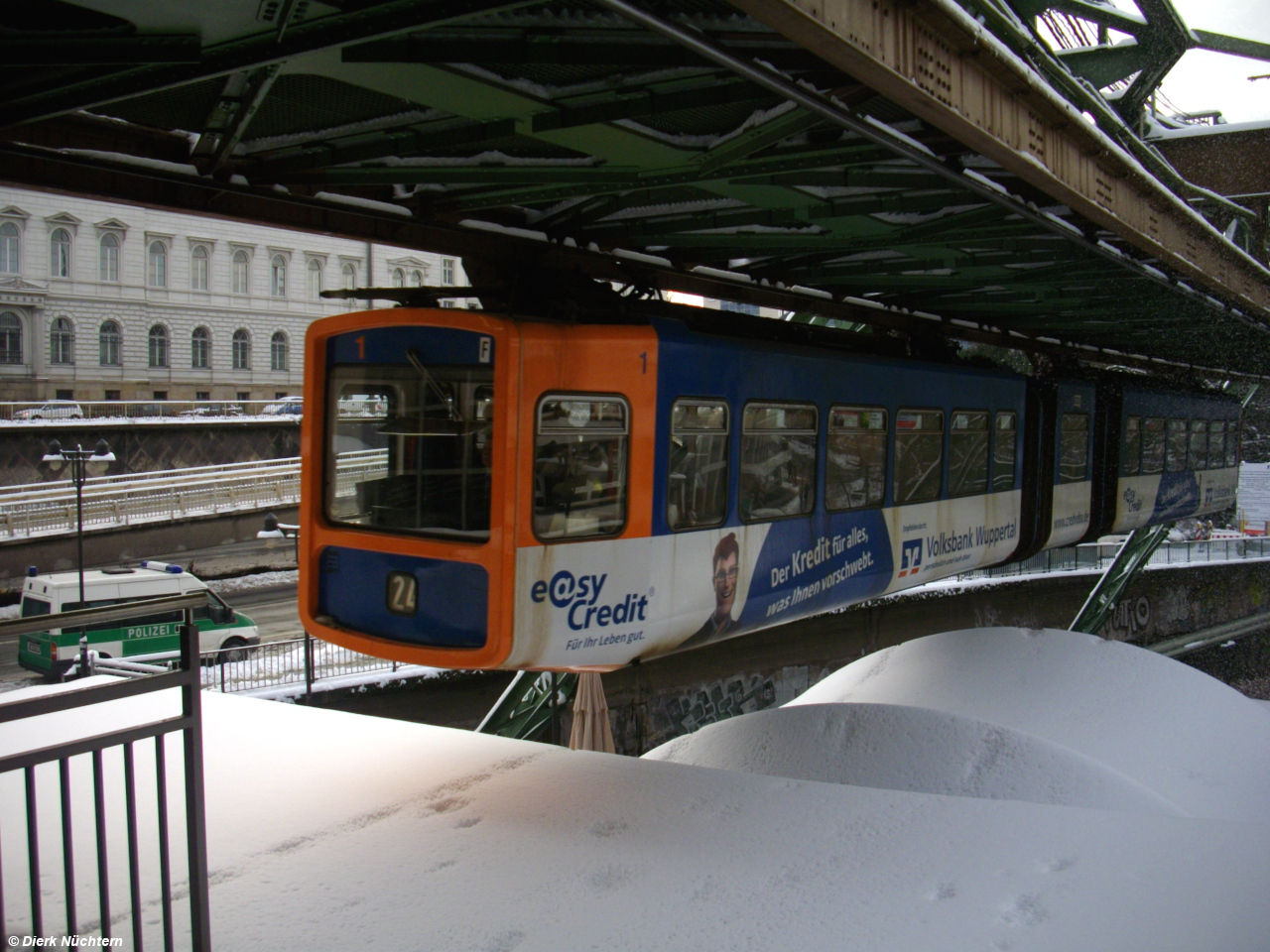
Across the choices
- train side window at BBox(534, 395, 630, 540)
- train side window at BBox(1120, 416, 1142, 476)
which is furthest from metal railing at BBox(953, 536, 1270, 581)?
train side window at BBox(534, 395, 630, 540)

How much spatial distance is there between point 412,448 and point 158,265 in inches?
1190

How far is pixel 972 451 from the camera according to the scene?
10.9 meters

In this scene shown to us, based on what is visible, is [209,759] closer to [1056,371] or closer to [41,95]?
[41,95]

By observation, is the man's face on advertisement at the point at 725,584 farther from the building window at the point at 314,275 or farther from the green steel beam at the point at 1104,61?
the building window at the point at 314,275

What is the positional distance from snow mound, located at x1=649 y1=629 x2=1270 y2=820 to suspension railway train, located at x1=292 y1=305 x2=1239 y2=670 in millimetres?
970

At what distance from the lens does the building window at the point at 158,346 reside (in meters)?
32.2

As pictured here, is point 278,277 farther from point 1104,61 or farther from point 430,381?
point 430,381

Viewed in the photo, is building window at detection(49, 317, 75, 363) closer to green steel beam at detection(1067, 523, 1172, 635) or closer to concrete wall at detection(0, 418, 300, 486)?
concrete wall at detection(0, 418, 300, 486)

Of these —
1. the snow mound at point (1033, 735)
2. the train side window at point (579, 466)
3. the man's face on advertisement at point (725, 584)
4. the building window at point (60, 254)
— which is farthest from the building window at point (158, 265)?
the train side window at point (579, 466)

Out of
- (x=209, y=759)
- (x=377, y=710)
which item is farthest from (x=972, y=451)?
(x=377, y=710)

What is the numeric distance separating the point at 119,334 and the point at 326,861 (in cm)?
3128

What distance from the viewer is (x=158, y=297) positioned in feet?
105

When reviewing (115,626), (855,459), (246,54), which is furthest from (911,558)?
(115,626)

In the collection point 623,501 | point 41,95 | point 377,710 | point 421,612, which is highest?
point 41,95
